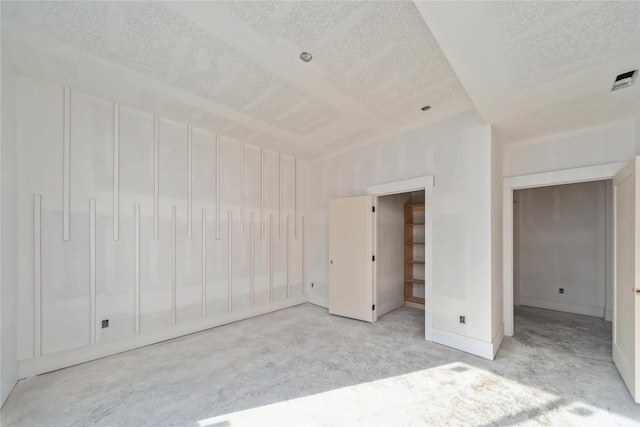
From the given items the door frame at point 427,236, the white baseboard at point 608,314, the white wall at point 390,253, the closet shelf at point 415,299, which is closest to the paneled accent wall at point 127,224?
the white wall at point 390,253

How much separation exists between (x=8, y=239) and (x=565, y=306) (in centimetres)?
768

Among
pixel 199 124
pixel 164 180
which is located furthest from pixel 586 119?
pixel 164 180

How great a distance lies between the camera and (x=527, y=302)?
4.96 metres

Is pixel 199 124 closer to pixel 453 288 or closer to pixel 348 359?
pixel 348 359

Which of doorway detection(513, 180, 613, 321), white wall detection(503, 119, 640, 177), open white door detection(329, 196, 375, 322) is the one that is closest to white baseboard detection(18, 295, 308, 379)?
open white door detection(329, 196, 375, 322)

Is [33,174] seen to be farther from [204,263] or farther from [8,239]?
[204,263]

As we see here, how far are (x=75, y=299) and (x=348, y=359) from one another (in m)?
3.14

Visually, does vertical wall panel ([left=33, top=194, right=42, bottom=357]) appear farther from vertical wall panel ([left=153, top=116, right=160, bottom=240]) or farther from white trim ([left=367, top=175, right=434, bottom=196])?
white trim ([left=367, top=175, right=434, bottom=196])

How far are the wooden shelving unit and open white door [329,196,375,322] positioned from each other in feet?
4.31

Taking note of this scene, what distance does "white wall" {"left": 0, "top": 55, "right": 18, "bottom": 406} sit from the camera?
7.20ft

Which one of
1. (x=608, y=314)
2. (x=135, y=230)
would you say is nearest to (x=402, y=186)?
(x=135, y=230)

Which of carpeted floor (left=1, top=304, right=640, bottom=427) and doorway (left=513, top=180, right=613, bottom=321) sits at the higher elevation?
doorway (left=513, top=180, right=613, bottom=321)

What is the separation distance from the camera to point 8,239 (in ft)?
7.66

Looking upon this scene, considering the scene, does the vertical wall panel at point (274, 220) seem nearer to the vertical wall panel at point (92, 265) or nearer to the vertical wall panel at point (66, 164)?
the vertical wall panel at point (92, 265)
